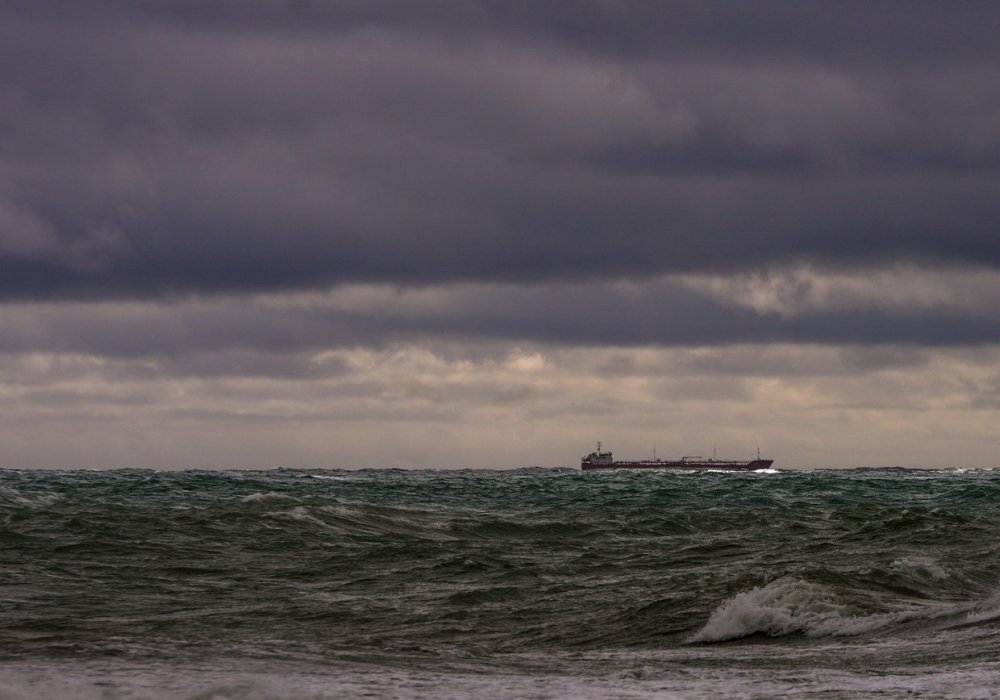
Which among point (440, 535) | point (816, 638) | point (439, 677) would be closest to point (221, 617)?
point (439, 677)

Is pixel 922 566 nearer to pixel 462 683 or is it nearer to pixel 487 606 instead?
pixel 487 606

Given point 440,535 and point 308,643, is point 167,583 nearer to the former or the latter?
point 308,643

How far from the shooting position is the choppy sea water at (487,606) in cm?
1323

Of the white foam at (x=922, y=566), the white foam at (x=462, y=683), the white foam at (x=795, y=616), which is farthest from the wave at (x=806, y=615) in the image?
the white foam at (x=922, y=566)

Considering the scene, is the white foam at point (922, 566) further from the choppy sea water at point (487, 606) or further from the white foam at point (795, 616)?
the white foam at point (795, 616)

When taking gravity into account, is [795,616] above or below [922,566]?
below

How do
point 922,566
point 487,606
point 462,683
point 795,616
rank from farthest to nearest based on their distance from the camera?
point 922,566
point 487,606
point 795,616
point 462,683

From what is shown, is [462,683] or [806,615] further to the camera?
[806,615]

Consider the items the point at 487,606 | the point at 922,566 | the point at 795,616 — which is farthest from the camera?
the point at 922,566

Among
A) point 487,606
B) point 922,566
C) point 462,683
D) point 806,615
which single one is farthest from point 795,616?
point 922,566

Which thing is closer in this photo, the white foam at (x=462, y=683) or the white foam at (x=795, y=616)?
the white foam at (x=462, y=683)

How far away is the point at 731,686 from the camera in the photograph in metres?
12.7

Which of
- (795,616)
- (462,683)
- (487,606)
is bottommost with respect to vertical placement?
(487,606)

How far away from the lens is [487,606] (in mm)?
21656
